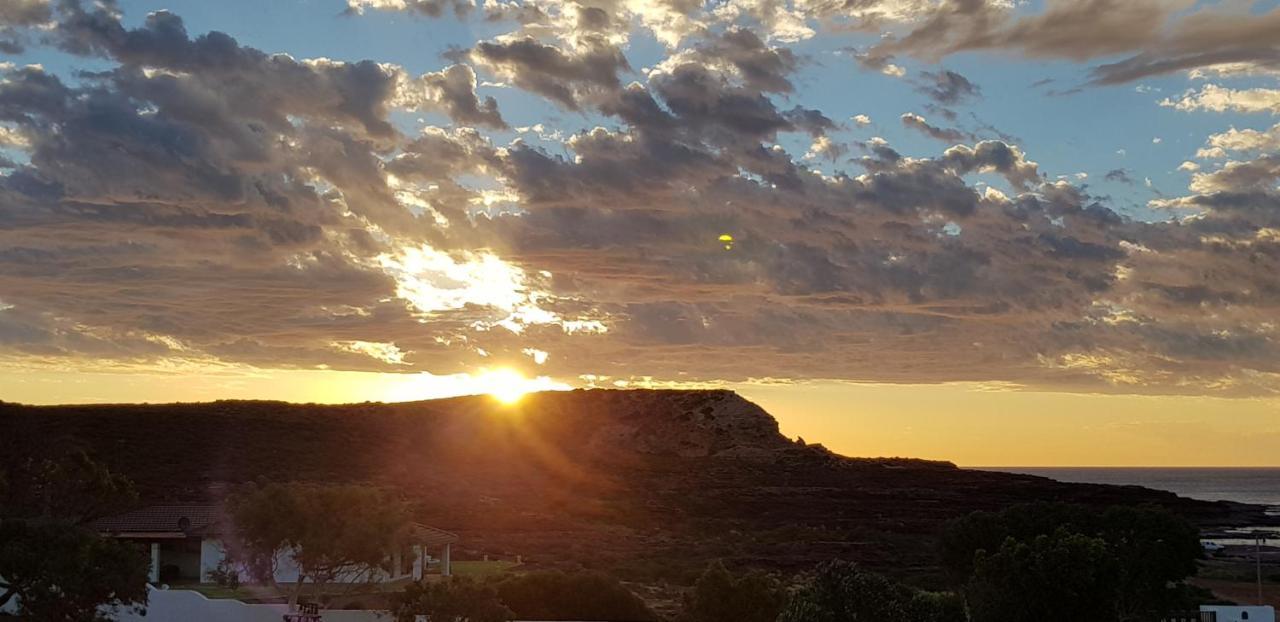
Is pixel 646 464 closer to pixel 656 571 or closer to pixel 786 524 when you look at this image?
pixel 786 524

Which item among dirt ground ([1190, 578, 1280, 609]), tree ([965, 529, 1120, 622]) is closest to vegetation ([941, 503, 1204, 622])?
tree ([965, 529, 1120, 622])

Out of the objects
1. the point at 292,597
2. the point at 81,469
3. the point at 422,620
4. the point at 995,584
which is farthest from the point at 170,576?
the point at 995,584

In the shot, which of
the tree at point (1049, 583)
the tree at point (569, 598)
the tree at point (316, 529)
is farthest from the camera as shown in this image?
the tree at point (569, 598)

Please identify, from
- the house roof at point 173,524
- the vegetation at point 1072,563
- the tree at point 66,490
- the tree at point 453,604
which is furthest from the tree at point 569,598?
the tree at point 66,490

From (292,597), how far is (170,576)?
1363cm

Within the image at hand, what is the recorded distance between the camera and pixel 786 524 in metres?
87.4

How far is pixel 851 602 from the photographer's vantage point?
987 inches

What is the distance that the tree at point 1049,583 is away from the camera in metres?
27.5

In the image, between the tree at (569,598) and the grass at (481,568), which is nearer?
the tree at (569,598)

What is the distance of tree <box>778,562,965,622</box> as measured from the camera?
81.9 feet

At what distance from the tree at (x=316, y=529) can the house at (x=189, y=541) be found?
6145mm

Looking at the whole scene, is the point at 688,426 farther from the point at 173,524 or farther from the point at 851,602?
the point at 851,602

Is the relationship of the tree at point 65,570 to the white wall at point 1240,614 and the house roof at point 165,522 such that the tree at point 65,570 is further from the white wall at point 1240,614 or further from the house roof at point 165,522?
the white wall at point 1240,614

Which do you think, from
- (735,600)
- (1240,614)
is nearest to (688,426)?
(1240,614)
